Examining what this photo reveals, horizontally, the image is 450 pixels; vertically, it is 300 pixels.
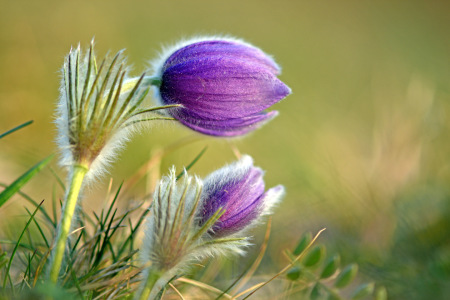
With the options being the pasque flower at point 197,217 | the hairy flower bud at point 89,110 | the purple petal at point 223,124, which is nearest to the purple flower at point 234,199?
the pasque flower at point 197,217

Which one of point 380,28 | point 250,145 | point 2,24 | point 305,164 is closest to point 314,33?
point 380,28

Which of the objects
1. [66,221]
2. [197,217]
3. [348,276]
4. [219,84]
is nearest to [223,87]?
[219,84]

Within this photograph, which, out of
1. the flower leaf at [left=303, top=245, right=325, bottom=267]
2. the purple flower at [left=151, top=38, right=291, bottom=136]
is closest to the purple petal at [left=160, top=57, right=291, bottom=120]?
the purple flower at [left=151, top=38, right=291, bottom=136]

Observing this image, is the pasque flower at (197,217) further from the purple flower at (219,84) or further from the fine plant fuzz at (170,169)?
the purple flower at (219,84)

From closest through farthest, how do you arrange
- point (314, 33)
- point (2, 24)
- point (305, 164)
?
point (305, 164), point (2, 24), point (314, 33)

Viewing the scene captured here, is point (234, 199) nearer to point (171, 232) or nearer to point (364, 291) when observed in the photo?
point (171, 232)

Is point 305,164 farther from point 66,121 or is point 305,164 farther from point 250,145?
point 66,121

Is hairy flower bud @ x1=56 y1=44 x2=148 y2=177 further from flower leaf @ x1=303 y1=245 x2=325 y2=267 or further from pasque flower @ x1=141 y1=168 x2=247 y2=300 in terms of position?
flower leaf @ x1=303 y1=245 x2=325 y2=267
